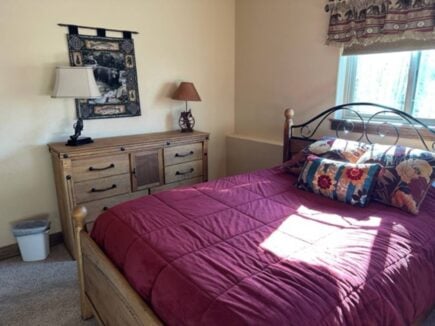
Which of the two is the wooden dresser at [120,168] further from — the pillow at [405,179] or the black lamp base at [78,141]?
the pillow at [405,179]

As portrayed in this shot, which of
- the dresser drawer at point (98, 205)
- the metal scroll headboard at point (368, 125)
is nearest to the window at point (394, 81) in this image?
the metal scroll headboard at point (368, 125)

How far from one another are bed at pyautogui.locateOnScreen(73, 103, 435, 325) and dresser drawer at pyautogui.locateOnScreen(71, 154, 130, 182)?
822 millimetres

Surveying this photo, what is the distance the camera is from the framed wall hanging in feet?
8.84

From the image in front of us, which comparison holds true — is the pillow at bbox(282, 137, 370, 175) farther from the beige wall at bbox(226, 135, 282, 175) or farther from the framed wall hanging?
the framed wall hanging

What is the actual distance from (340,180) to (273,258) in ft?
2.98

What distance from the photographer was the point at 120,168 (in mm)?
2688

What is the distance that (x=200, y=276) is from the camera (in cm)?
118

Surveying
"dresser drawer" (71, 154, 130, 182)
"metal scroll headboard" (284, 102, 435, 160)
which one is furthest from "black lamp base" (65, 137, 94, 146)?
"metal scroll headboard" (284, 102, 435, 160)

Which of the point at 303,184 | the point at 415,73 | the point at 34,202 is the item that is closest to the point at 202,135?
the point at 303,184

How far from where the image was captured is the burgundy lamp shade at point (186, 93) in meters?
3.12

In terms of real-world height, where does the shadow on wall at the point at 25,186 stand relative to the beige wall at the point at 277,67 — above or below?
below

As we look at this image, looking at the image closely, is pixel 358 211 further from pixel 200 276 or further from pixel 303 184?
pixel 200 276

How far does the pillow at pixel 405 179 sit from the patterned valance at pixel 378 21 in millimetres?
866

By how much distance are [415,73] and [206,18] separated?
2106 mm
